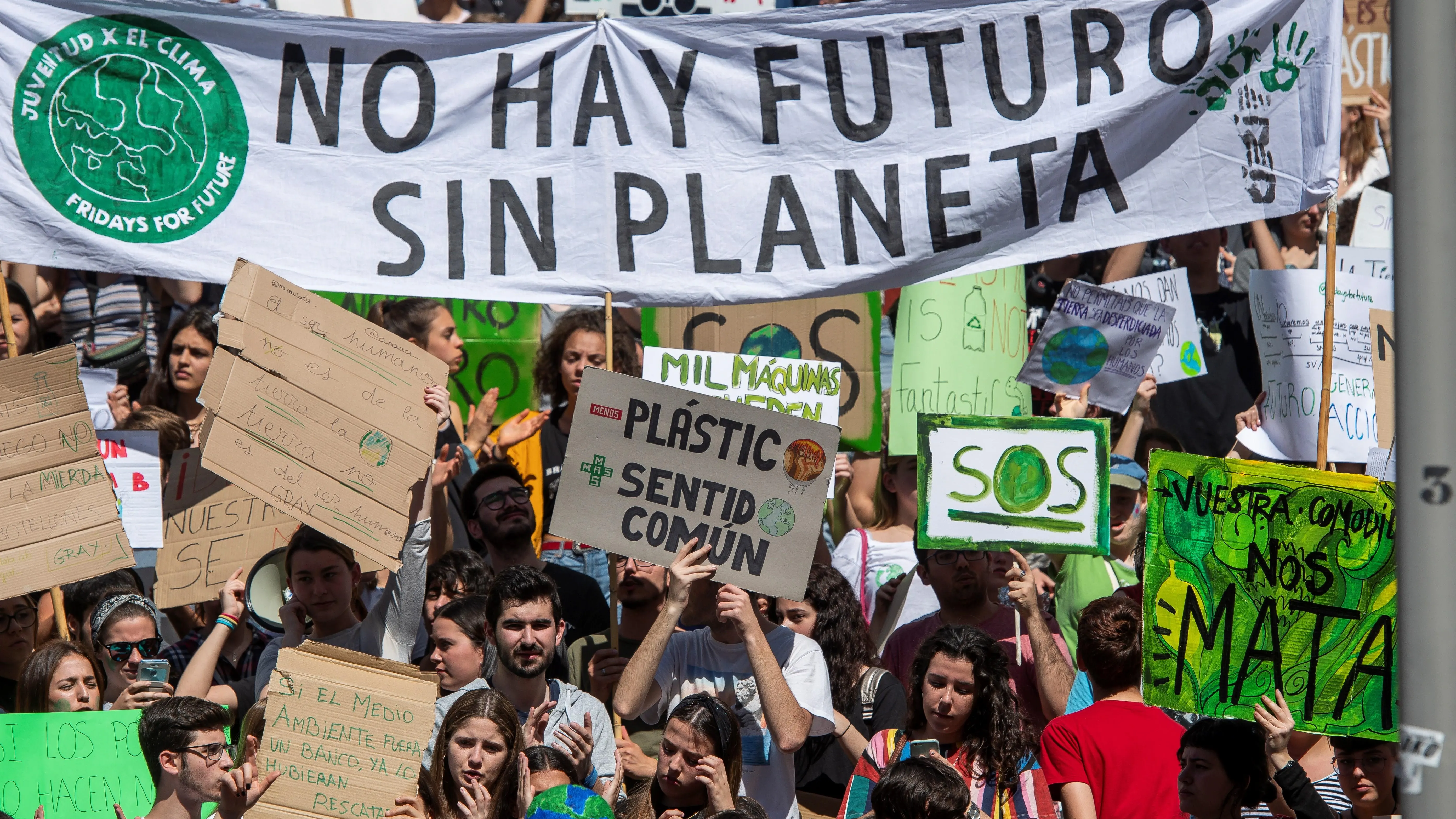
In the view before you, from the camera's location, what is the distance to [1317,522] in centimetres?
498

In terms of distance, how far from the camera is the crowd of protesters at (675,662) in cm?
475

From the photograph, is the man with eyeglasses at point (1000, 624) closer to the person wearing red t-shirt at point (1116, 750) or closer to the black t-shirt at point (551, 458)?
the person wearing red t-shirt at point (1116, 750)

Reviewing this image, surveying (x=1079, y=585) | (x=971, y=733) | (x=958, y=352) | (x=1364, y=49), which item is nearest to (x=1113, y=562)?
(x=1079, y=585)

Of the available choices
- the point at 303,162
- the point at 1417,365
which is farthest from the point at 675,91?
the point at 1417,365

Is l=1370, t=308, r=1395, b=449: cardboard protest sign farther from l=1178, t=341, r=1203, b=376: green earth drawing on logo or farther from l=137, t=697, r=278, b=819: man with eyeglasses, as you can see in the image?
l=137, t=697, r=278, b=819: man with eyeglasses

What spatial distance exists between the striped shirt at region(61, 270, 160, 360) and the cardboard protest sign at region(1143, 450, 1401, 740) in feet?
19.2

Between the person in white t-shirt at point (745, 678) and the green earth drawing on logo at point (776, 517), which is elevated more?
the green earth drawing on logo at point (776, 517)

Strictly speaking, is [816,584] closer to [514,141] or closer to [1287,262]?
[514,141]

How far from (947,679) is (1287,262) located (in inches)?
201

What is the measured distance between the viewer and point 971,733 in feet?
16.3

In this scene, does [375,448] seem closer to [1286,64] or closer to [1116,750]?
[1116,750]

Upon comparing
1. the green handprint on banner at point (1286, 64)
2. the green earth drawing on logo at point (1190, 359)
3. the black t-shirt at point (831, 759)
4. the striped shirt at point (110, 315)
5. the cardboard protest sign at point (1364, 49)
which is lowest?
the black t-shirt at point (831, 759)

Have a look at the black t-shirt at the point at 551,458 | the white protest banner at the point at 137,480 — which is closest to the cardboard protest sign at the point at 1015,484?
the black t-shirt at the point at 551,458

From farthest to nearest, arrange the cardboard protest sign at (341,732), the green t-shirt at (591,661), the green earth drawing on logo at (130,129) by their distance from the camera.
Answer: the green earth drawing on logo at (130,129)
the green t-shirt at (591,661)
the cardboard protest sign at (341,732)
